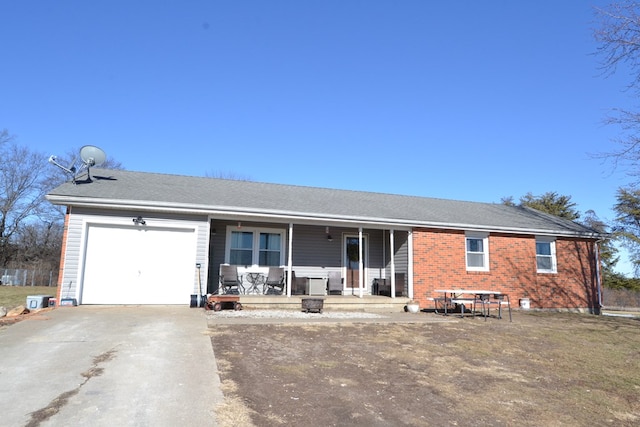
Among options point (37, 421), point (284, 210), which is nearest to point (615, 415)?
point (37, 421)

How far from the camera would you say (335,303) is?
12.6m

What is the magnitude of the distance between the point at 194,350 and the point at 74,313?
Answer: 4851mm

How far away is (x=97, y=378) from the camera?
4852mm

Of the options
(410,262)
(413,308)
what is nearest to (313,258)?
(410,262)

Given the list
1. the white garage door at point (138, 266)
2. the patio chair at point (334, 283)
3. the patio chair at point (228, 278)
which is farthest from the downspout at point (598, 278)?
the white garage door at point (138, 266)

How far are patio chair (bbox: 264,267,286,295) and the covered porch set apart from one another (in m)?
0.04

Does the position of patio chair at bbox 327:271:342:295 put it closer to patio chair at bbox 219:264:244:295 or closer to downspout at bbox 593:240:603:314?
patio chair at bbox 219:264:244:295

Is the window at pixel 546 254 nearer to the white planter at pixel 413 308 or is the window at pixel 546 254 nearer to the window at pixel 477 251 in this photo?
the window at pixel 477 251

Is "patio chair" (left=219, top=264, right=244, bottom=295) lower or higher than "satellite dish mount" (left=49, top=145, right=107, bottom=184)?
lower

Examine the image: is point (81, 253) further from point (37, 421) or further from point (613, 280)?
point (613, 280)

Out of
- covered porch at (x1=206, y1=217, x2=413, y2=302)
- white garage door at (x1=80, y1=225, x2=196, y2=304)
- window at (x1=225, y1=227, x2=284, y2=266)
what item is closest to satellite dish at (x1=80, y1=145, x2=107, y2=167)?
white garage door at (x1=80, y1=225, x2=196, y2=304)

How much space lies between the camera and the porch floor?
1173cm

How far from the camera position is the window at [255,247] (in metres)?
13.6

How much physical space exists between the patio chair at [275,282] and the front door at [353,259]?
8.46 feet
